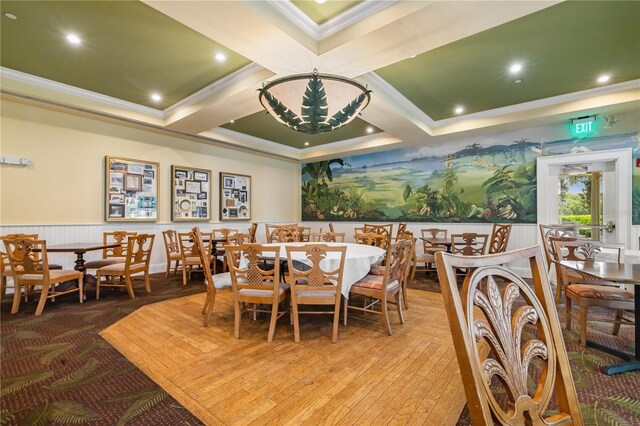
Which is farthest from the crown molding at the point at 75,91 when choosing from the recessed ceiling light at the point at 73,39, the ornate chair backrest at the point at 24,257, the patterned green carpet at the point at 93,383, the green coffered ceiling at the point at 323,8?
the green coffered ceiling at the point at 323,8

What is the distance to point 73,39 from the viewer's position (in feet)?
10.6

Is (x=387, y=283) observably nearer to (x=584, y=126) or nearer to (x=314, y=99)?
(x=314, y=99)

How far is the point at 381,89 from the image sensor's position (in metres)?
4.29

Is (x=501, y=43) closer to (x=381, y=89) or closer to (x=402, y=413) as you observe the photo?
(x=381, y=89)

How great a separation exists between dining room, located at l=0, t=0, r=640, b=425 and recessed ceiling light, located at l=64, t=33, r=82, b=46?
0.03 metres

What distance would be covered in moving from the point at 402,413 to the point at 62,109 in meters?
6.22

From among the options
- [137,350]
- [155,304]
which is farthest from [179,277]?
[137,350]

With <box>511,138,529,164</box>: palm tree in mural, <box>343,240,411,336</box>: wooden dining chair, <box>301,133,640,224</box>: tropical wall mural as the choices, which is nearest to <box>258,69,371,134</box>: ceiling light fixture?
<box>343,240,411,336</box>: wooden dining chair

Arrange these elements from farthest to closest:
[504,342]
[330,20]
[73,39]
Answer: [73,39] → [330,20] → [504,342]

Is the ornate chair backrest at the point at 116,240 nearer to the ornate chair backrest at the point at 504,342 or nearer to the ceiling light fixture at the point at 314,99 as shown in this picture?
the ceiling light fixture at the point at 314,99

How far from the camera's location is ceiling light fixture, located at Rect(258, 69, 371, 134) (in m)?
2.69

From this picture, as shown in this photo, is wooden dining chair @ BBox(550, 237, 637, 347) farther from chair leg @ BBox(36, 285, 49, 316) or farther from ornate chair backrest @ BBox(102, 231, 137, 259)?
ornate chair backrest @ BBox(102, 231, 137, 259)

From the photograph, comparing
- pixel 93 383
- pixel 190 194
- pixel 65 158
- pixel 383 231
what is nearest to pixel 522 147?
pixel 383 231

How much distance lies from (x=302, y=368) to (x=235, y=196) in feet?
18.6
